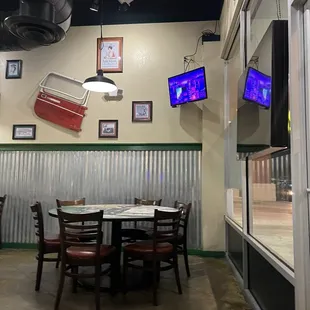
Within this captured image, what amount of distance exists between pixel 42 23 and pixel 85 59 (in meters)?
2.26

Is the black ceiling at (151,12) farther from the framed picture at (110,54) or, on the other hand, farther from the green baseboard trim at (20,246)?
the green baseboard trim at (20,246)

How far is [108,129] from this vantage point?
592 centimetres

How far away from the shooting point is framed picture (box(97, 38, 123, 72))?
6035 mm

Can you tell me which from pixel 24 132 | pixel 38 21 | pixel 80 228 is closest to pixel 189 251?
pixel 80 228

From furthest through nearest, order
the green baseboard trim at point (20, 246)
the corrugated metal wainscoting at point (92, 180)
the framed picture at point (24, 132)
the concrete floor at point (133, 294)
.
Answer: the framed picture at point (24, 132) → the green baseboard trim at point (20, 246) → the corrugated metal wainscoting at point (92, 180) → the concrete floor at point (133, 294)

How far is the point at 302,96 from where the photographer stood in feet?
6.42

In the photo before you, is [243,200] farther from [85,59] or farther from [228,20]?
[85,59]

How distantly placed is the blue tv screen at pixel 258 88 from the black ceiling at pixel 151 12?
10.9 ft

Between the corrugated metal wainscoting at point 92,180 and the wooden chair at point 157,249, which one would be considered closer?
the wooden chair at point 157,249

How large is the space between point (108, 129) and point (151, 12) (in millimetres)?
2394

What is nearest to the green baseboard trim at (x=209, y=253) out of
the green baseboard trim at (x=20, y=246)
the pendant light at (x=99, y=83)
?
the green baseboard trim at (x=20, y=246)

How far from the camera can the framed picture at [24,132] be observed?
602 cm

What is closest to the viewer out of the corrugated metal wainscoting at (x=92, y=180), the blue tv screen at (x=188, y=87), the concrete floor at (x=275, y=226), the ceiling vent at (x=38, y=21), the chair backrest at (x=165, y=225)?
the concrete floor at (x=275, y=226)

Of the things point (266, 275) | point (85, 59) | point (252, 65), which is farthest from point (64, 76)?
point (266, 275)
